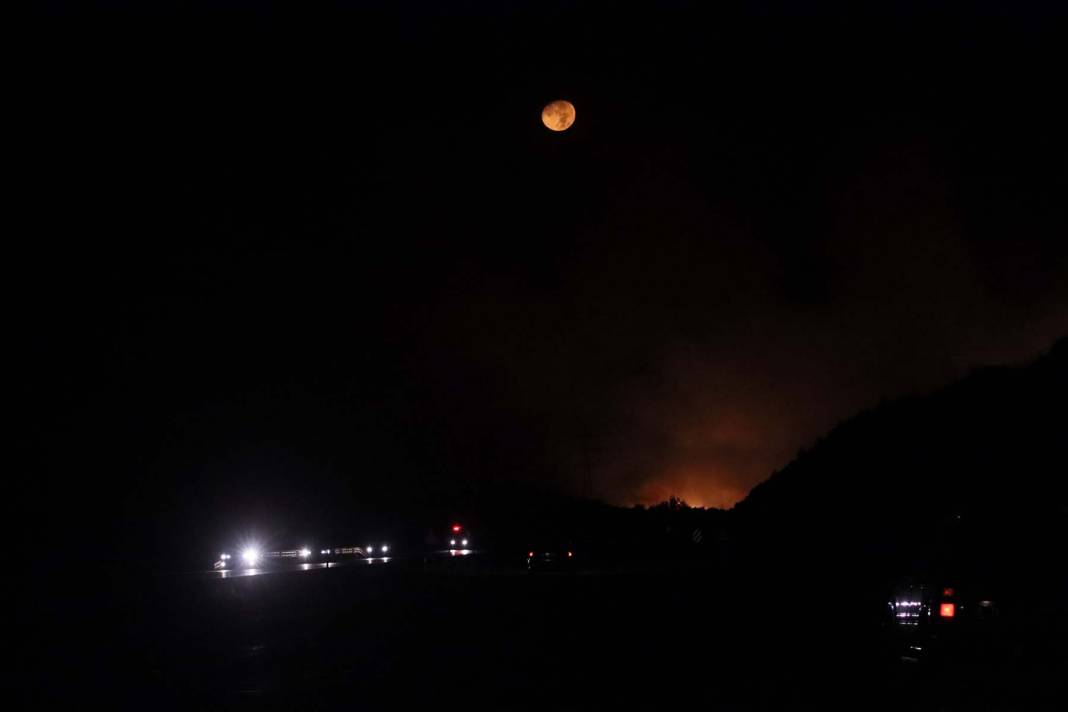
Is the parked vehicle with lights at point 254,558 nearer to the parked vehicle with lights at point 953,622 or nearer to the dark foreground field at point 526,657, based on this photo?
the dark foreground field at point 526,657

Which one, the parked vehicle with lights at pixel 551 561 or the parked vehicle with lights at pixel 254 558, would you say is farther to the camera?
the parked vehicle with lights at pixel 254 558

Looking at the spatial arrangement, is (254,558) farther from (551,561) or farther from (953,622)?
(953,622)

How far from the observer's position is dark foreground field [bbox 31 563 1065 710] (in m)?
12.5

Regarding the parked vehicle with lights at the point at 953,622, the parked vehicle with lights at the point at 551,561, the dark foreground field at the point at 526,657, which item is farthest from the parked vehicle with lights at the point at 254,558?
the parked vehicle with lights at the point at 953,622

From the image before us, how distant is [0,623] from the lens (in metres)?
25.6

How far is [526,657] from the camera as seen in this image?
17.8 m

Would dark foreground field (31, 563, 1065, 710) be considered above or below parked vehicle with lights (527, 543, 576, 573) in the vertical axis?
below

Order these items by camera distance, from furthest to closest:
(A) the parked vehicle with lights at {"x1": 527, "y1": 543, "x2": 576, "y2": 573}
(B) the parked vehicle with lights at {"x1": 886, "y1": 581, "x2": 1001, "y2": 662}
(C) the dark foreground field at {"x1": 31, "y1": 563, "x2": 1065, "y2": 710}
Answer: (A) the parked vehicle with lights at {"x1": 527, "y1": 543, "x2": 576, "y2": 573} < (C) the dark foreground field at {"x1": 31, "y1": 563, "x2": 1065, "y2": 710} < (B) the parked vehicle with lights at {"x1": 886, "y1": 581, "x2": 1001, "y2": 662}

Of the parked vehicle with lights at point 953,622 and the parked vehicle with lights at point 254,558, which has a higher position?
the parked vehicle with lights at point 254,558

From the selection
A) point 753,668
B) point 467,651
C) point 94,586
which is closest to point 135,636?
point 467,651

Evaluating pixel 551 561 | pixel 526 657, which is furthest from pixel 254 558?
pixel 526 657

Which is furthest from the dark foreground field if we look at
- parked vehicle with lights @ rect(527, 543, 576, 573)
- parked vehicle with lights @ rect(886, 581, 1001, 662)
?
parked vehicle with lights @ rect(527, 543, 576, 573)

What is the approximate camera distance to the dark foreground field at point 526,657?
12.5 m

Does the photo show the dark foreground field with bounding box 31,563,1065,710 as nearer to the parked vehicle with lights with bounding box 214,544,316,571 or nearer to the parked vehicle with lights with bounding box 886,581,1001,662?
the parked vehicle with lights with bounding box 886,581,1001,662
